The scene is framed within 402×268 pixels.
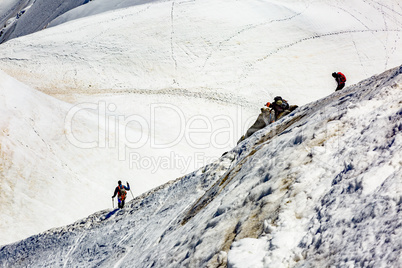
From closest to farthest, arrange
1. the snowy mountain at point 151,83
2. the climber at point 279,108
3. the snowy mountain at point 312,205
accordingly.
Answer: the snowy mountain at point 312,205, the climber at point 279,108, the snowy mountain at point 151,83

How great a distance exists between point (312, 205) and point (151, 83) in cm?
2698

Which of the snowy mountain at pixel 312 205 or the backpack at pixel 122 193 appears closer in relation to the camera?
the snowy mountain at pixel 312 205

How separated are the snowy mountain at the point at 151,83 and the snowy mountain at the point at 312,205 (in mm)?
10546

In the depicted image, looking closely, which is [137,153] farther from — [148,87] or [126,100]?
[148,87]

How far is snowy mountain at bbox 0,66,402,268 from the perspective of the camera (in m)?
4.87

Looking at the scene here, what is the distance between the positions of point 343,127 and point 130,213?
25.1 feet

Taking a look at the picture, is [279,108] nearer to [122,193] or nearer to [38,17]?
[122,193]

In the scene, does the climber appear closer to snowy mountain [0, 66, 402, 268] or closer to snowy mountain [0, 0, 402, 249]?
snowy mountain [0, 66, 402, 268]

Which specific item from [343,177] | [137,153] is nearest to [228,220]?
[343,177]

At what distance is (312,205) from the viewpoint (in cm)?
568

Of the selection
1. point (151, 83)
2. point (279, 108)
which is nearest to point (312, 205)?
point (279, 108)

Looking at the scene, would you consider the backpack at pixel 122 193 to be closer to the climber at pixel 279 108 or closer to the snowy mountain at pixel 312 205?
the snowy mountain at pixel 312 205

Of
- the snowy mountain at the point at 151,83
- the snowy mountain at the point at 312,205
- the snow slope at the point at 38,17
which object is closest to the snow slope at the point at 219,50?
the snowy mountain at the point at 151,83

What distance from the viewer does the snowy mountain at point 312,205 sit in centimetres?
487
